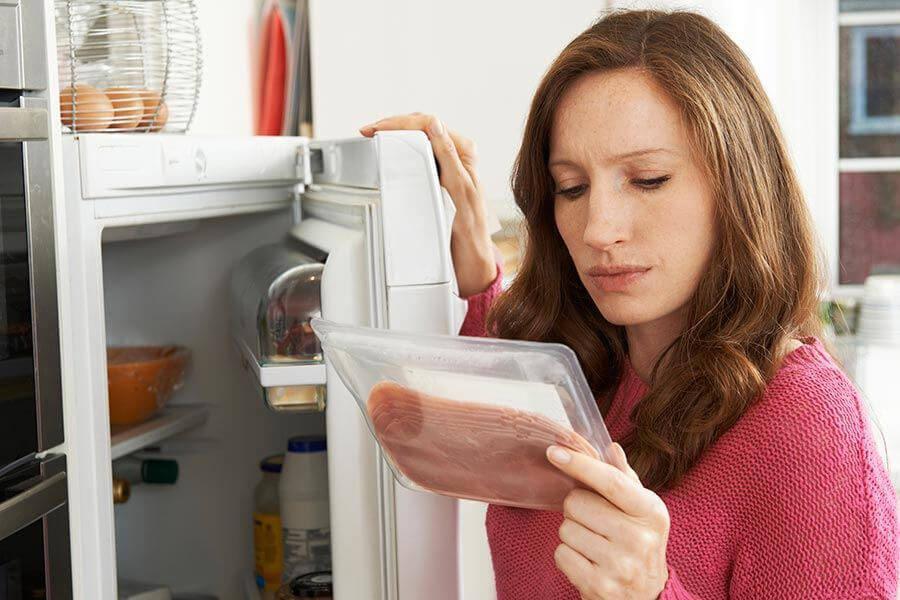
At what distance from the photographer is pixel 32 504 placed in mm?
1005

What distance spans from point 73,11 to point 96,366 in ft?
1.55

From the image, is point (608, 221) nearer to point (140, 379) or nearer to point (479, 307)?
point (479, 307)

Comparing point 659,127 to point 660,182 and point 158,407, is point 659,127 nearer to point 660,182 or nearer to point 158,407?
point 660,182

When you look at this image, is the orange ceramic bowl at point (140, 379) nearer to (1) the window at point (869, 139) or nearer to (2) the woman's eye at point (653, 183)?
(2) the woman's eye at point (653, 183)

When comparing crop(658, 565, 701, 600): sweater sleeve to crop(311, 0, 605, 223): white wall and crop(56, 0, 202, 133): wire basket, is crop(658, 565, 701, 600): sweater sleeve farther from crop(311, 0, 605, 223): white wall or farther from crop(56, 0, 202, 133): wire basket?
crop(311, 0, 605, 223): white wall

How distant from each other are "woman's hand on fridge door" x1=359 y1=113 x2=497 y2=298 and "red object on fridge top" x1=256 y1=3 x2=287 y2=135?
95 cm

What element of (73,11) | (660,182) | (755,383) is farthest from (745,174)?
(73,11)

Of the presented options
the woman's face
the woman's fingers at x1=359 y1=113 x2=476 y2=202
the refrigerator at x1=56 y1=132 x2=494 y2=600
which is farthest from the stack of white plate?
the woman's face

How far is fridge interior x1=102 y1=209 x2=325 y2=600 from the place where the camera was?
1.67 meters

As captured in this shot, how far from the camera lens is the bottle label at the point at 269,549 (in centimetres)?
154

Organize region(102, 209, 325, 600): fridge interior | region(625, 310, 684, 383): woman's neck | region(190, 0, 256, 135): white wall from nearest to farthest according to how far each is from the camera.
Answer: region(625, 310, 684, 383): woman's neck, region(102, 209, 325, 600): fridge interior, region(190, 0, 256, 135): white wall

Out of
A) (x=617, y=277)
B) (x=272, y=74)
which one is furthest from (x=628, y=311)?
(x=272, y=74)

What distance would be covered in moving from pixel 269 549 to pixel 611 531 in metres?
0.83

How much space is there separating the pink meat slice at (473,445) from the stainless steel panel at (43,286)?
0.33 metres
